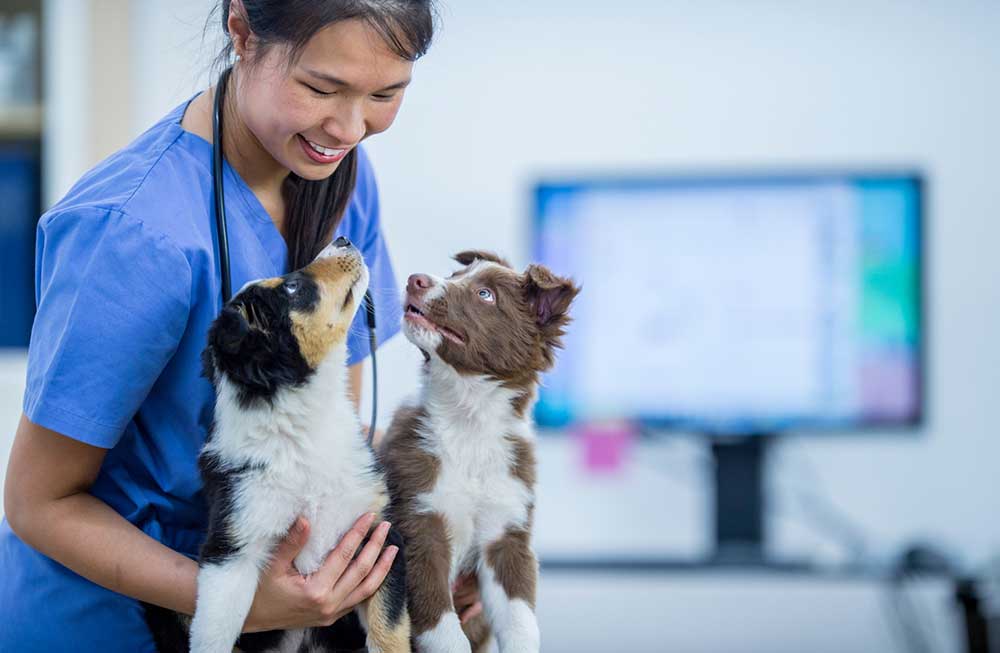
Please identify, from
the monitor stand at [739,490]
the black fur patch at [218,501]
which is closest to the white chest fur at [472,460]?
the black fur patch at [218,501]

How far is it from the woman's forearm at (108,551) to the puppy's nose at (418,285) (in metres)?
0.43

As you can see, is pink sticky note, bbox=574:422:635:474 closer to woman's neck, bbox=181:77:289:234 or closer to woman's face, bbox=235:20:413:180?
woman's neck, bbox=181:77:289:234

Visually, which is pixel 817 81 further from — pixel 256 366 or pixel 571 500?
pixel 256 366

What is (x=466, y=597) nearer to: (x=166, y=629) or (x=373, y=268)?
(x=166, y=629)

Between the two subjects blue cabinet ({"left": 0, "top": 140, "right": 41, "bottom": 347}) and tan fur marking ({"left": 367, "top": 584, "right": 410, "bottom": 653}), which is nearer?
tan fur marking ({"left": 367, "top": 584, "right": 410, "bottom": 653})

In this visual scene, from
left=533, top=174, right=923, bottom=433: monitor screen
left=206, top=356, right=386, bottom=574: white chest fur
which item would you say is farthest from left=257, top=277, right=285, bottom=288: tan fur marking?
left=533, top=174, right=923, bottom=433: monitor screen

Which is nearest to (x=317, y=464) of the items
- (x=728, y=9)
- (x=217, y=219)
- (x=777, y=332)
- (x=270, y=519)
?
(x=270, y=519)

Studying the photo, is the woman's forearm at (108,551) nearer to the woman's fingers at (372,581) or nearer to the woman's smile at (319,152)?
the woman's fingers at (372,581)

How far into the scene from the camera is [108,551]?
3.62 ft

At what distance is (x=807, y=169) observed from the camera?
3193mm

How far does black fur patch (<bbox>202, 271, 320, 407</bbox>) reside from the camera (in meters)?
1.12

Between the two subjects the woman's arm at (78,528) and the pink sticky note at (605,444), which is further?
the pink sticky note at (605,444)

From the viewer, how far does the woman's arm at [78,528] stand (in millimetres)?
1095

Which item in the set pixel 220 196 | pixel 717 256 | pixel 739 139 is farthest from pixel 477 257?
pixel 739 139
